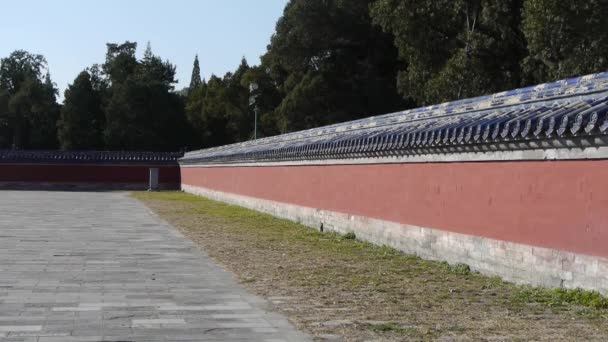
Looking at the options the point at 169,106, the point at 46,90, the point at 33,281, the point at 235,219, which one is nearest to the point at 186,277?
the point at 33,281

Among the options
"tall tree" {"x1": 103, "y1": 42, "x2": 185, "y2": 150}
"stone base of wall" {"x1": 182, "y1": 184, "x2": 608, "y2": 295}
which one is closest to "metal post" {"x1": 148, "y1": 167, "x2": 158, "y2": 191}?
"tall tree" {"x1": 103, "y1": 42, "x2": 185, "y2": 150}

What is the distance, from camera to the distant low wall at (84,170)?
140ft

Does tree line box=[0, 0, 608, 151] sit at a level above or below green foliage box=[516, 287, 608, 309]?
above

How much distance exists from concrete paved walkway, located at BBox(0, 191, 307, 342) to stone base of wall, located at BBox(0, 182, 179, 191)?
28.6 meters

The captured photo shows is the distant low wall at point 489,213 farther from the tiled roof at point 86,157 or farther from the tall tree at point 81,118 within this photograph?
the tall tree at point 81,118

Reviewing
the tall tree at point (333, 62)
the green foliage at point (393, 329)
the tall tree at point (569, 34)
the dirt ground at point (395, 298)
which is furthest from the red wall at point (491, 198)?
the tall tree at point (333, 62)

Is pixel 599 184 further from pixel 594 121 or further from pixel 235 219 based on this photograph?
pixel 235 219

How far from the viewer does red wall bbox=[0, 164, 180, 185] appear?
42.6 m

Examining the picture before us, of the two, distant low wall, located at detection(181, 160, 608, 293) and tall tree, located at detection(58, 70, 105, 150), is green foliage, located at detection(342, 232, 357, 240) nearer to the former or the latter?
distant low wall, located at detection(181, 160, 608, 293)

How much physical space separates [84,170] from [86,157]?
0.73m

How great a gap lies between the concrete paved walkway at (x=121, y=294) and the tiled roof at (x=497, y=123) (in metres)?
3.35

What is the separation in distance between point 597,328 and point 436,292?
2.19 m

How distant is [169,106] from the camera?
54688 mm

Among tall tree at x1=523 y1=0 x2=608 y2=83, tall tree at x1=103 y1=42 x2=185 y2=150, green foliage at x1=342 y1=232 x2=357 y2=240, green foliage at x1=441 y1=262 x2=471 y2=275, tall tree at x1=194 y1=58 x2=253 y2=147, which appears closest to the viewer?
green foliage at x1=441 y1=262 x2=471 y2=275
